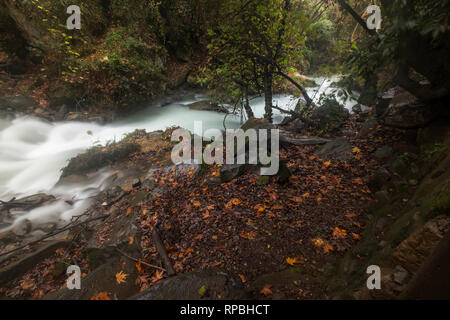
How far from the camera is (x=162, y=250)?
12.7 ft

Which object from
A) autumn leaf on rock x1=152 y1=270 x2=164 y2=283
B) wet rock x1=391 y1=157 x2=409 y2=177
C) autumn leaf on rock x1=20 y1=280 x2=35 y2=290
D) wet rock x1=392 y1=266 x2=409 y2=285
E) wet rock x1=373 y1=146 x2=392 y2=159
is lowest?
autumn leaf on rock x1=20 y1=280 x2=35 y2=290

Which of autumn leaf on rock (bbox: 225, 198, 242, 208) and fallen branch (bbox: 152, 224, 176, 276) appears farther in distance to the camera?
autumn leaf on rock (bbox: 225, 198, 242, 208)

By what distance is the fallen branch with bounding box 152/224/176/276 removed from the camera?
→ 3483mm

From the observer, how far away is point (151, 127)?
13.1m

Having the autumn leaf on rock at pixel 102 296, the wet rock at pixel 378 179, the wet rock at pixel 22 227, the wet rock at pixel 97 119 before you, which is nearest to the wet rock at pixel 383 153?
the wet rock at pixel 378 179

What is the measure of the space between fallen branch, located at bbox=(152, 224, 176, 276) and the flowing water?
442 cm

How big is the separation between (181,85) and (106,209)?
13410mm

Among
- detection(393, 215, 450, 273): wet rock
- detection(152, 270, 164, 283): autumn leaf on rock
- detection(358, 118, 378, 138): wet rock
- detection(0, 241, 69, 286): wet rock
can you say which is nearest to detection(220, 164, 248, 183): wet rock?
detection(152, 270, 164, 283): autumn leaf on rock

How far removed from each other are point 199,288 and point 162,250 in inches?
54.7

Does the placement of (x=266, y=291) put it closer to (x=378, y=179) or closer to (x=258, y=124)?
(x=378, y=179)

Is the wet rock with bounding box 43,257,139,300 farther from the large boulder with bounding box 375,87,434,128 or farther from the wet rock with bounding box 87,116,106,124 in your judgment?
the wet rock with bounding box 87,116,106,124

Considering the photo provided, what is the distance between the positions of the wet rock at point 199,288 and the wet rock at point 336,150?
14.6 ft
